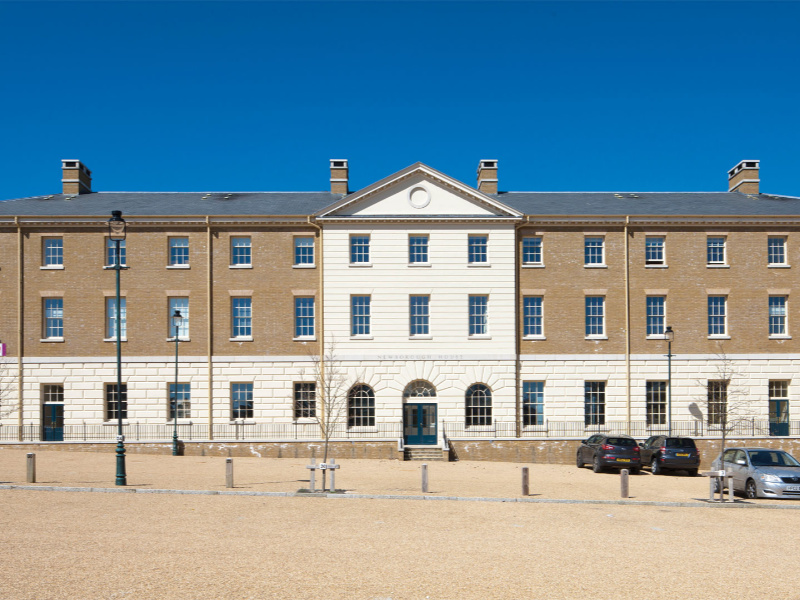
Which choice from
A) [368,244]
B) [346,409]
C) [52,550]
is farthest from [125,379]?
[52,550]

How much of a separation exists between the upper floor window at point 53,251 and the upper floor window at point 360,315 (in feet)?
47.5

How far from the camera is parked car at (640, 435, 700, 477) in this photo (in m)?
29.7

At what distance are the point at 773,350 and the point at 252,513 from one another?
101ft

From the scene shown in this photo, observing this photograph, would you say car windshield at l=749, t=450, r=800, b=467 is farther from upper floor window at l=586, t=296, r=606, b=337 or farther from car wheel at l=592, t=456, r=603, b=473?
upper floor window at l=586, t=296, r=606, b=337

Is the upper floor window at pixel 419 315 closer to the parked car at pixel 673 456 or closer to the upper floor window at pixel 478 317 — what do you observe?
the upper floor window at pixel 478 317

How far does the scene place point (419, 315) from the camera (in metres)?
37.6

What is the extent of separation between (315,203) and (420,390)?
1144 cm

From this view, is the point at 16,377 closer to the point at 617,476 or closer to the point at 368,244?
the point at 368,244

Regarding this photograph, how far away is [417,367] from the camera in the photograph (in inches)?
1463

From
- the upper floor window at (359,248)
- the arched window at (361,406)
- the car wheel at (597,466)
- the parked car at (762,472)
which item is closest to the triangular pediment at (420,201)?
the upper floor window at (359,248)

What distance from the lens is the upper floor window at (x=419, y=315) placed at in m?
37.6

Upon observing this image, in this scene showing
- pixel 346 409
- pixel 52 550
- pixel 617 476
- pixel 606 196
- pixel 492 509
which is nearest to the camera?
pixel 52 550

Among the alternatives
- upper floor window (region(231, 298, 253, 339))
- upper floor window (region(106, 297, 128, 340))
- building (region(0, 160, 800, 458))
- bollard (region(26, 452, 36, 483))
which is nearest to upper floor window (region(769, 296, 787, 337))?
building (region(0, 160, 800, 458))

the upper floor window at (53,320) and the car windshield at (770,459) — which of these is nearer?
the car windshield at (770,459)
